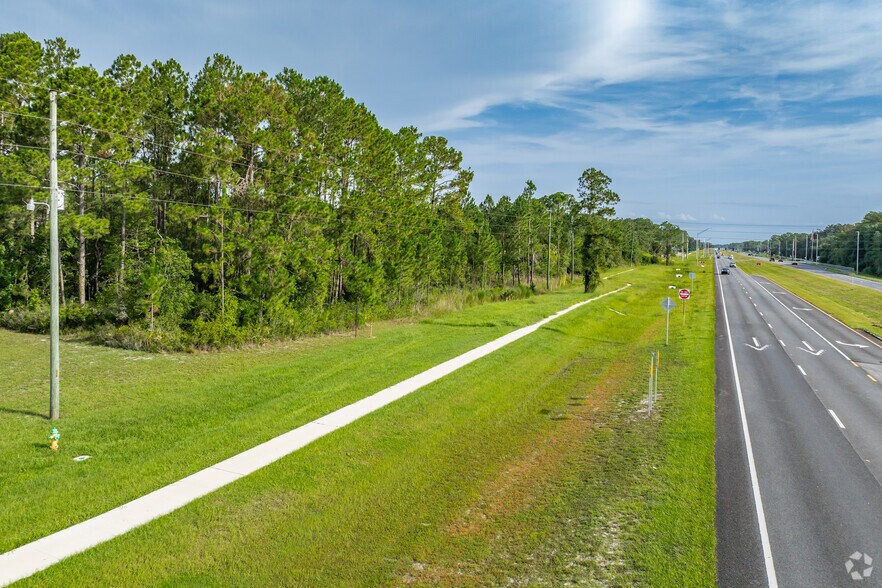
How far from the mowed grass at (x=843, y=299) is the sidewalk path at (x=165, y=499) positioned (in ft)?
114

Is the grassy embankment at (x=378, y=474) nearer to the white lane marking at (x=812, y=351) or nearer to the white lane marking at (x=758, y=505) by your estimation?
the white lane marking at (x=758, y=505)

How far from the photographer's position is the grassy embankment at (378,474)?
301 inches

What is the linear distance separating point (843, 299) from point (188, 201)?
60.7 m

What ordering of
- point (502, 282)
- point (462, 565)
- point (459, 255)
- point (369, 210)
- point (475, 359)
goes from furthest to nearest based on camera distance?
point (502, 282), point (459, 255), point (369, 210), point (475, 359), point (462, 565)

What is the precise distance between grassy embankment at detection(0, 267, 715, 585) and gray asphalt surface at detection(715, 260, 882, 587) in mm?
562

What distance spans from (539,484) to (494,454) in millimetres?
1734

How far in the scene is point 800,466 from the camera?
38.7 ft

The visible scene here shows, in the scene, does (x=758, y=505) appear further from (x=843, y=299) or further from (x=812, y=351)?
(x=843, y=299)

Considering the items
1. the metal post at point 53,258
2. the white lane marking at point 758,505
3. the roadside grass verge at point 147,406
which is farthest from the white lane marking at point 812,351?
the metal post at point 53,258

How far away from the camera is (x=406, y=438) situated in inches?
500

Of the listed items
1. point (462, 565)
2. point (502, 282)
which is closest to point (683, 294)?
point (462, 565)

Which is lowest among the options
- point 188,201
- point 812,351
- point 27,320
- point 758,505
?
point 758,505

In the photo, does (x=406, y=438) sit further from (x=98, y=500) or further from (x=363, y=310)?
(x=363, y=310)

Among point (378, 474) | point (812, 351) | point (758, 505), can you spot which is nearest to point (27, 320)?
point (378, 474)
